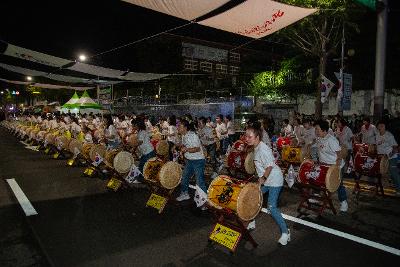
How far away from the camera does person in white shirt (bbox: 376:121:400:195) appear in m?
8.74

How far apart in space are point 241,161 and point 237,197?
4779 millimetres

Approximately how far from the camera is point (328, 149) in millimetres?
7262

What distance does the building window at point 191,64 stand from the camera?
1419 inches

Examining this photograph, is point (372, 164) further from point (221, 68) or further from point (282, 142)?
point (221, 68)

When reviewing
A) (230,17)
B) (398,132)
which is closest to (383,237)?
(230,17)

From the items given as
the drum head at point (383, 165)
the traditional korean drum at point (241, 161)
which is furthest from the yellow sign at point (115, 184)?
the drum head at point (383, 165)

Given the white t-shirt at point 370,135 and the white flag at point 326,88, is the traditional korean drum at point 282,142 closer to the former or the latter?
the white t-shirt at point 370,135

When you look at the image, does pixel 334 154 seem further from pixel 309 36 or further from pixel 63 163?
pixel 309 36

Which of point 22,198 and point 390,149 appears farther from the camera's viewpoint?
point 390,149

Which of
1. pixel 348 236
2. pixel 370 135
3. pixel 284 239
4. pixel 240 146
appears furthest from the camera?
pixel 370 135

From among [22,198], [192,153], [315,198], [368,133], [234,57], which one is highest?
[234,57]

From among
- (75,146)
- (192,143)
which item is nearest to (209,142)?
(75,146)

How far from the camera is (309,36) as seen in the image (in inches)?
949

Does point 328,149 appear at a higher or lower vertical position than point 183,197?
higher
